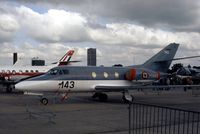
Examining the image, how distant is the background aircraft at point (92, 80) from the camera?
20.3 m

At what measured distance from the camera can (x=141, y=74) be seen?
23.6 metres

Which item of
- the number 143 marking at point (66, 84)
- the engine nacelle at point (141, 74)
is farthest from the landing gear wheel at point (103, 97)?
the number 143 marking at point (66, 84)

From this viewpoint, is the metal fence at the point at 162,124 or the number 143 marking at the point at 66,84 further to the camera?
the number 143 marking at the point at 66,84

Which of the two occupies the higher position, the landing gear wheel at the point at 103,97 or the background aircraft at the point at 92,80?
the background aircraft at the point at 92,80

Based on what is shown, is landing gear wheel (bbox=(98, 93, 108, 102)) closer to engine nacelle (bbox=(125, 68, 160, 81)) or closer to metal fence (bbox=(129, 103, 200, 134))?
engine nacelle (bbox=(125, 68, 160, 81))

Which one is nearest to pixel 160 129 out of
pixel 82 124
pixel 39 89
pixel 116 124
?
pixel 116 124

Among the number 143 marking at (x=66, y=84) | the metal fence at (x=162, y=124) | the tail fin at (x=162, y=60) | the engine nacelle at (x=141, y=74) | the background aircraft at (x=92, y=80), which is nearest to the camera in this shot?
the metal fence at (x=162, y=124)

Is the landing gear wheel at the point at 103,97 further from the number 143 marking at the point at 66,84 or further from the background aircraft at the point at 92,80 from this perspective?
the number 143 marking at the point at 66,84

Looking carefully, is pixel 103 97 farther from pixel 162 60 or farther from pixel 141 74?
pixel 162 60

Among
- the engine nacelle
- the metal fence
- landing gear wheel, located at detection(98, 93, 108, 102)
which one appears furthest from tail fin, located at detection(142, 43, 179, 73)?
the metal fence

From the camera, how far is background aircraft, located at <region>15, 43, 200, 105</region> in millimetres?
20328

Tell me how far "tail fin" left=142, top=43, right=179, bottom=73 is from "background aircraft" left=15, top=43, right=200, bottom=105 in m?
0.08

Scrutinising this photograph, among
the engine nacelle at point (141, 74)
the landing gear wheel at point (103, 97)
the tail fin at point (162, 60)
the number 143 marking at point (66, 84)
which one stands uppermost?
the tail fin at point (162, 60)

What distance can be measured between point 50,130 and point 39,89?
→ 9.35m
